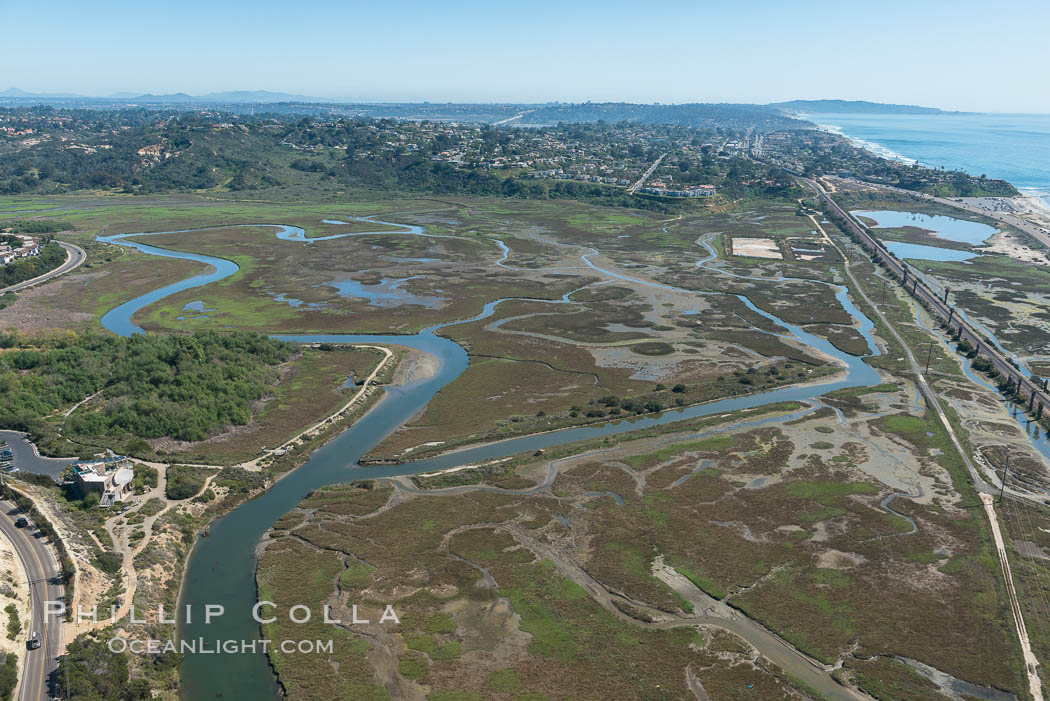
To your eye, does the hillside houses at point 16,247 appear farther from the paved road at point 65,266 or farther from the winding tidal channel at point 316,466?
the winding tidal channel at point 316,466

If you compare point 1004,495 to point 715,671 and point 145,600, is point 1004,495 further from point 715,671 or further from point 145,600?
point 145,600

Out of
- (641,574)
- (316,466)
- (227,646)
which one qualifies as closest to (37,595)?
(227,646)

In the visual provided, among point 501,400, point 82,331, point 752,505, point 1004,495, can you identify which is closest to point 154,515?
point 501,400

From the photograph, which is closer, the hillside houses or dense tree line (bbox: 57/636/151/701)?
dense tree line (bbox: 57/636/151/701)

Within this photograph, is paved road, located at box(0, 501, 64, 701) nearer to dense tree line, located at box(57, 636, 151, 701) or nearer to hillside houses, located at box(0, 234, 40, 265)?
dense tree line, located at box(57, 636, 151, 701)

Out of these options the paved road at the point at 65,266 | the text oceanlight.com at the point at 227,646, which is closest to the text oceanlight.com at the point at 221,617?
the text oceanlight.com at the point at 227,646

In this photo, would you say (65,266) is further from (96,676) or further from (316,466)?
(96,676)

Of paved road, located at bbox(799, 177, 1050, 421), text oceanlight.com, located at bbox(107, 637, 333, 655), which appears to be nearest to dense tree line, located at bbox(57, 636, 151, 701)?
text oceanlight.com, located at bbox(107, 637, 333, 655)
